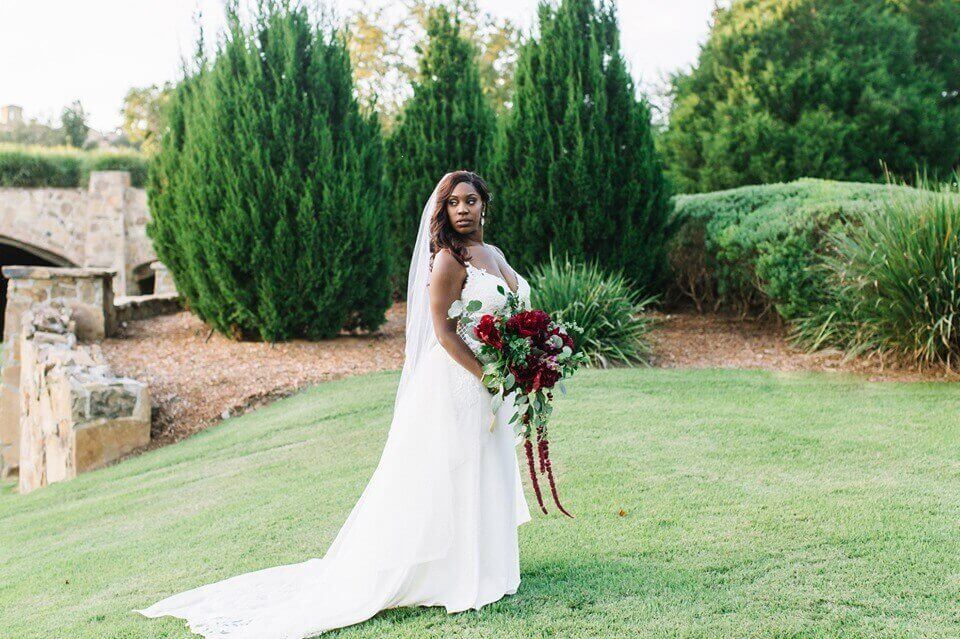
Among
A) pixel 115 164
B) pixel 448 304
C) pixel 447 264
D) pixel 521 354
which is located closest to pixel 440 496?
pixel 521 354

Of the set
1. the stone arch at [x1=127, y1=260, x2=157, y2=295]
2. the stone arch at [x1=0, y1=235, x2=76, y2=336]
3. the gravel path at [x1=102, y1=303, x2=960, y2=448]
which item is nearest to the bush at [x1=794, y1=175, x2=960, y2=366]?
the gravel path at [x1=102, y1=303, x2=960, y2=448]

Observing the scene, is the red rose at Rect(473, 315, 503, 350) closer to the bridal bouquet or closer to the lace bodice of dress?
the bridal bouquet

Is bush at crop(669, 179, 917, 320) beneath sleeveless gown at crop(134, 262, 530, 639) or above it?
above

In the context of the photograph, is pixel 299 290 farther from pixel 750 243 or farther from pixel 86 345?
pixel 750 243

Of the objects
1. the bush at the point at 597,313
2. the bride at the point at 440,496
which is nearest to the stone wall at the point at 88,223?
the bush at the point at 597,313

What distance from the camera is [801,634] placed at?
3.17 meters

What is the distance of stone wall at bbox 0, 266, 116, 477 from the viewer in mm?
11414

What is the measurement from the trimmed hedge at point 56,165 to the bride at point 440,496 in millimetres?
19486

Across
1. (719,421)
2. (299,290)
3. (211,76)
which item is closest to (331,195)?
(299,290)

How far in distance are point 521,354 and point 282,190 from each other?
7.79 metres

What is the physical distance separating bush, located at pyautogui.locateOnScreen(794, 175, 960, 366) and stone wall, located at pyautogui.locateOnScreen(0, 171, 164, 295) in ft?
57.8

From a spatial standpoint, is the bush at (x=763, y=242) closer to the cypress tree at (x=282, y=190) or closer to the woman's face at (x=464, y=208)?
the cypress tree at (x=282, y=190)

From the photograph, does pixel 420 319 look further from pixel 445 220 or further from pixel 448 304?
pixel 445 220

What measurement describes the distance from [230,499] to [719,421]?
3697 mm
